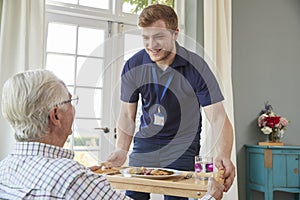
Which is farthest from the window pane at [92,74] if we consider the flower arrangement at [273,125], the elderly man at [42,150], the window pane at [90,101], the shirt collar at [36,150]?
the flower arrangement at [273,125]

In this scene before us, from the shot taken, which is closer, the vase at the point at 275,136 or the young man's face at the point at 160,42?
the young man's face at the point at 160,42

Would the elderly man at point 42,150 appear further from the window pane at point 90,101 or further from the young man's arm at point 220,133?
the young man's arm at point 220,133

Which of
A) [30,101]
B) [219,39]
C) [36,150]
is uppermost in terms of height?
[219,39]

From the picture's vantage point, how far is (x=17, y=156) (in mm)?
931

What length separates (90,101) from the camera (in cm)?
141

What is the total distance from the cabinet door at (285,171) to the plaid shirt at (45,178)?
2.25 m

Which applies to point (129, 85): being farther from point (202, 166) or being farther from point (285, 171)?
point (285, 171)

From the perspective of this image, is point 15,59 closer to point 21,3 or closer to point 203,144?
point 21,3

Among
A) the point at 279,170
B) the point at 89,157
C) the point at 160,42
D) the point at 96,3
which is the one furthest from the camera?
the point at 96,3

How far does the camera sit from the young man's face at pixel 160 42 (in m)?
1.32

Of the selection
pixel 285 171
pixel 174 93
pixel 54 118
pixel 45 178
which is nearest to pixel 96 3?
pixel 174 93

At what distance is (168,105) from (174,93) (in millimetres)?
54

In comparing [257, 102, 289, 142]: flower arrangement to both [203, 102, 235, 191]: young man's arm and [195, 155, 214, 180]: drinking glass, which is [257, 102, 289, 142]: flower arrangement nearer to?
[203, 102, 235, 191]: young man's arm

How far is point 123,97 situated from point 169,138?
10.2 inches
